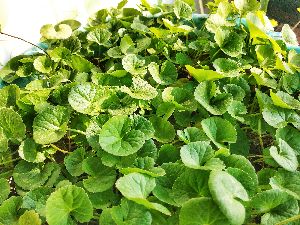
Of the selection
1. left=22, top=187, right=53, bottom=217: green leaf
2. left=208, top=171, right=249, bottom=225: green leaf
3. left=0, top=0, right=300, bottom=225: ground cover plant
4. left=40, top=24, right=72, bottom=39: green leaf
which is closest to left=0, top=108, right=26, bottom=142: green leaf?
left=0, top=0, right=300, bottom=225: ground cover plant

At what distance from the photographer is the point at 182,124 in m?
0.73

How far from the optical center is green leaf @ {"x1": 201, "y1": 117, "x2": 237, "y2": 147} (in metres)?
0.65

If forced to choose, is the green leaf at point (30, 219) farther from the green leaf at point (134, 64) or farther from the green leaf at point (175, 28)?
the green leaf at point (175, 28)

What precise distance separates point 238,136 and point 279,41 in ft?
0.79

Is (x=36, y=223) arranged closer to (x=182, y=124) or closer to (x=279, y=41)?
(x=182, y=124)

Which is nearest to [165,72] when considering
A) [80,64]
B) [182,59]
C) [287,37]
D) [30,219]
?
[182,59]

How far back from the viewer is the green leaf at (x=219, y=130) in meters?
0.65

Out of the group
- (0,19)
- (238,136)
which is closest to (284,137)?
(238,136)

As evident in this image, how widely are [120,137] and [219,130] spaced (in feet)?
0.49

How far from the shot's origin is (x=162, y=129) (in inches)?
27.5

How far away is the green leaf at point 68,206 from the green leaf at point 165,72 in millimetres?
289

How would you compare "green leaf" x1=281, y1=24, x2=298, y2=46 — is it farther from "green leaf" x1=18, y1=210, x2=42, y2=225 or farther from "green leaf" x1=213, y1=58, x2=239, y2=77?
"green leaf" x1=18, y1=210, x2=42, y2=225

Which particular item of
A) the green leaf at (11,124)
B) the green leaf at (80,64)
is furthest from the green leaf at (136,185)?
the green leaf at (80,64)

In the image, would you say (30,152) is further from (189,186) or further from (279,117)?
(279,117)
